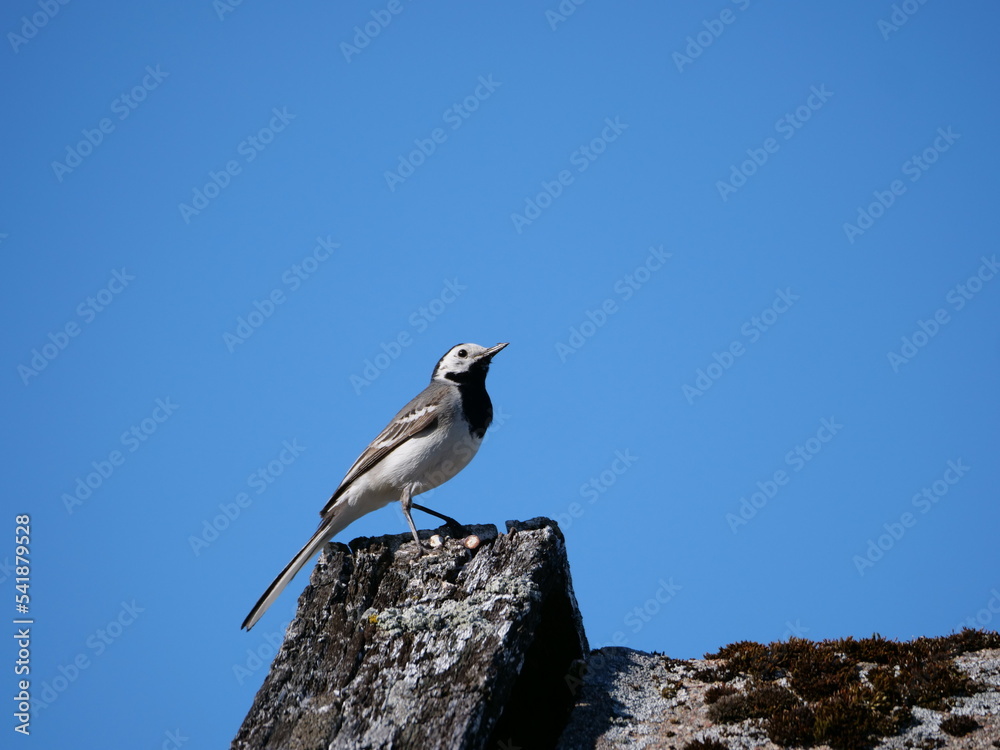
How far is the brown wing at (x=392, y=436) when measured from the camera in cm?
1243

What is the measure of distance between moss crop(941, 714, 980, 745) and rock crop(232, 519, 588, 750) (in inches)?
154

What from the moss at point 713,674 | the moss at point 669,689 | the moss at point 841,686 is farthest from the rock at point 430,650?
the moss at point 841,686

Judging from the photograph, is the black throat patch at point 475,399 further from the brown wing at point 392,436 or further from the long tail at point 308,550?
the long tail at point 308,550

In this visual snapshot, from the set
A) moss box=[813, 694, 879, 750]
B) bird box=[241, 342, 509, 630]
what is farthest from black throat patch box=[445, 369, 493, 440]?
moss box=[813, 694, 879, 750]

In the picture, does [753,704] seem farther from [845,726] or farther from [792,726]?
[845,726]

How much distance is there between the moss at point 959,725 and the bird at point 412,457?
20.2 ft

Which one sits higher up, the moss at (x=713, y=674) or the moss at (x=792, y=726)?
the moss at (x=713, y=674)

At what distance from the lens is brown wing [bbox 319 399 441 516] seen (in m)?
12.4

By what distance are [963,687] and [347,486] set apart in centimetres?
792

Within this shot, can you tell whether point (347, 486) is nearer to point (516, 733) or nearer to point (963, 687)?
point (516, 733)

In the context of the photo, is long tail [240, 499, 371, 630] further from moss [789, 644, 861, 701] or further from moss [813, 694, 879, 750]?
moss [813, 694, 879, 750]

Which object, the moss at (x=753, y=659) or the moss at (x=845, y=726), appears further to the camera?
the moss at (x=753, y=659)

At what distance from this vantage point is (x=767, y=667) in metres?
10.9

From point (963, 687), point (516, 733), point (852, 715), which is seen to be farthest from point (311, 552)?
point (963, 687)
